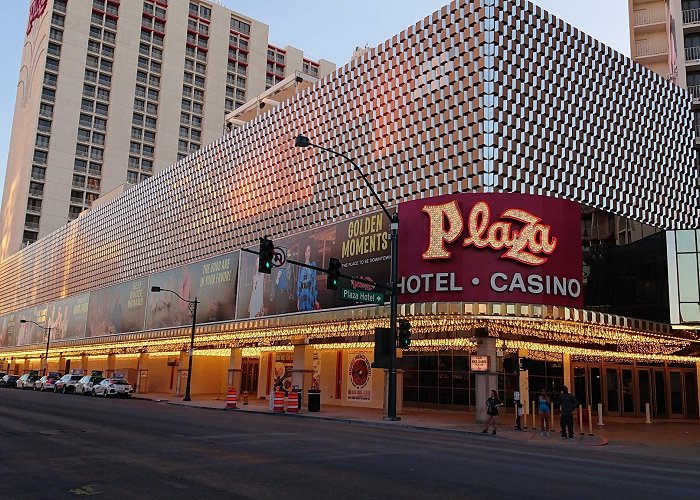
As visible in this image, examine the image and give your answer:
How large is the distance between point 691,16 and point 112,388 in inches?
2279

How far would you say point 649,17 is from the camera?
232ft

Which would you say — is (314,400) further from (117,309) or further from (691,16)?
(691,16)

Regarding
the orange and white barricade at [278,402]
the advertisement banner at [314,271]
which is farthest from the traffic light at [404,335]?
the orange and white barricade at [278,402]

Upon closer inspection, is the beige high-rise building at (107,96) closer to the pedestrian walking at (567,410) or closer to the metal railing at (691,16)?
the metal railing at (691,16)

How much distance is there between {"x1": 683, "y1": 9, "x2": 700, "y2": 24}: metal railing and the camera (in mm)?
58312

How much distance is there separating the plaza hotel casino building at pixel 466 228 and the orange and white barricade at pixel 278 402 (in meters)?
4.37

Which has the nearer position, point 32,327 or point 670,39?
point 670,39

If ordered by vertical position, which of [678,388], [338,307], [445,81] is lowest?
[678,388]

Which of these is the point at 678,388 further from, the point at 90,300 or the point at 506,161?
the point at 90,300

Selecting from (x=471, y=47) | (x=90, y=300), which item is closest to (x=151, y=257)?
(x=90, y=300)

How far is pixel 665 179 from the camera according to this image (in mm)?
48125

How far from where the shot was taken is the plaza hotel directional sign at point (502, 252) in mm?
28547

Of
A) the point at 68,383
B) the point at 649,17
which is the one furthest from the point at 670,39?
the point at 68,383

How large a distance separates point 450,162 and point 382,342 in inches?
457
